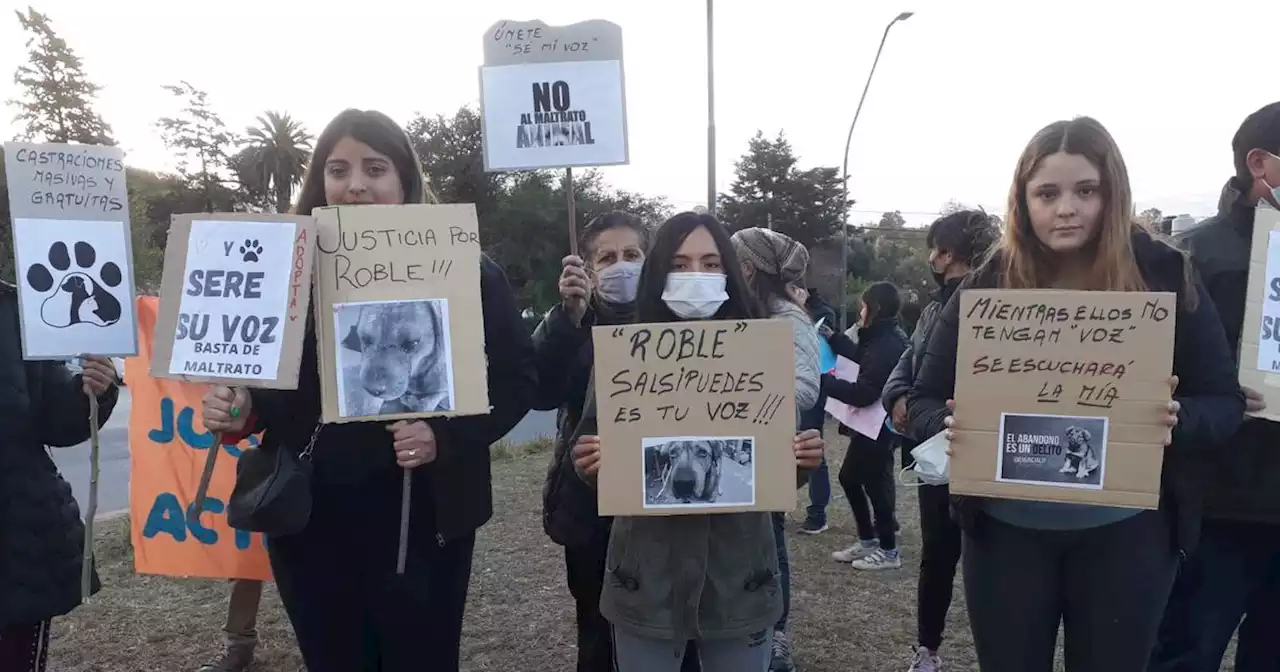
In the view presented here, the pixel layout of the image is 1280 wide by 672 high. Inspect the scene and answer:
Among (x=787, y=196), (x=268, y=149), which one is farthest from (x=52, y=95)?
(x=787, y=196)

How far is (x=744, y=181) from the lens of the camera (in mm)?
43438

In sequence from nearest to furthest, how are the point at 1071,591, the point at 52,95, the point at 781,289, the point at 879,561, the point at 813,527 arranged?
the point at 1071,591
the point at 781,289
the point at 879,561
the point at 813,527
the point at 52,95

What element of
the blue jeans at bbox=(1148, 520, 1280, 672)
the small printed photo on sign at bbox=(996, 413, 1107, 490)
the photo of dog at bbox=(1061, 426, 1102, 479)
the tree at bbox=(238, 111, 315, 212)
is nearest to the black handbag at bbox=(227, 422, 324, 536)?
the small printed photo on sign at bbox=(996, 413, 1107, 490)

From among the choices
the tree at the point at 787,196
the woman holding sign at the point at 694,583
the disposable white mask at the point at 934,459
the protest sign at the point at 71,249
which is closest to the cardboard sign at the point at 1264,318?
the disposable white mask at the point at 934,459

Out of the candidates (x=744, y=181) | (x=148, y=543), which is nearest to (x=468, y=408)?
(x=148, y=543)

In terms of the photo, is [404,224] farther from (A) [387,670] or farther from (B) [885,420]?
(B) [885,420]

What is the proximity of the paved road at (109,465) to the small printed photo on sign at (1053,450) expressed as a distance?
21.6ft

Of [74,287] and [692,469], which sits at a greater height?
[74,287]

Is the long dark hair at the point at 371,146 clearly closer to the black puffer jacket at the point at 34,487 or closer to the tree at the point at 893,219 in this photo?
the black puffer jacket at the point at 34,487

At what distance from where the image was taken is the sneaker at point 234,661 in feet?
12.0

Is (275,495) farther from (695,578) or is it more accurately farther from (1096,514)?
(1096,514)

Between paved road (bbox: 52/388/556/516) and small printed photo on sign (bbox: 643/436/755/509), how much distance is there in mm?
5901

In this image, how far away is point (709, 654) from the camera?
2.17 metres

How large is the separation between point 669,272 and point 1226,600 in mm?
1949
